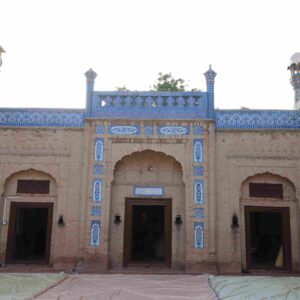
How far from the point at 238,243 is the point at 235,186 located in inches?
55.0

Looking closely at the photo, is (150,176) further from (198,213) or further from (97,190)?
(198,213)

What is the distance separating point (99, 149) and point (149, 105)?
1.75 m

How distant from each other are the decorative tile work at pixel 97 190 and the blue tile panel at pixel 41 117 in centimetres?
160

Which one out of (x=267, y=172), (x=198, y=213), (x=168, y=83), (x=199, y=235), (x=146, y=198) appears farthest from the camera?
(x=168, y=83)

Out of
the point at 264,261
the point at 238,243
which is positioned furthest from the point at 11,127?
the point at 264,261

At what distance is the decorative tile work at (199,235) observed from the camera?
1004cm

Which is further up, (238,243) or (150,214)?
(150,214)

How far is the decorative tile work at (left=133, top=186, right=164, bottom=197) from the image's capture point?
34.9 ft

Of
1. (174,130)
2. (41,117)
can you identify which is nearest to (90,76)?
(41,117)

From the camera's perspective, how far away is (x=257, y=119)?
10.8 meters

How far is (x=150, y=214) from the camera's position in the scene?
12.7 meters

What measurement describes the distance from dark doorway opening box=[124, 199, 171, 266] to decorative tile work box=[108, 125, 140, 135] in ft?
5.73

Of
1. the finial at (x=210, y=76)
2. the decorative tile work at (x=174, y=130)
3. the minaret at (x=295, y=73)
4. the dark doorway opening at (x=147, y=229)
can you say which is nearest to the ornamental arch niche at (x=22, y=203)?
the dark doorway opening at (x=147, y=229)

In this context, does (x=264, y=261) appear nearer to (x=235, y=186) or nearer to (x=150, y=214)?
(x=235, y=186)
